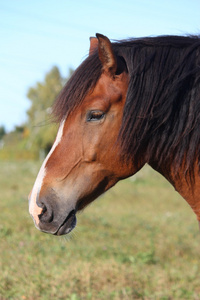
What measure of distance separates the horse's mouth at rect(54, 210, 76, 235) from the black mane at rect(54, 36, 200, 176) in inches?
18.9

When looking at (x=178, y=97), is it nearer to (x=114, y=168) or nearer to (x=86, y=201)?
(x=114, y=168)

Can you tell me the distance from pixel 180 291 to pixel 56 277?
128 centimetres

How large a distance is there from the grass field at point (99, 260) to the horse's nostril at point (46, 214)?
39 cm

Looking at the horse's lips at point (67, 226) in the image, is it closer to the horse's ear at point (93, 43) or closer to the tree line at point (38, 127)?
the horse's ear at point (93, 43)

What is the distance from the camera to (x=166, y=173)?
2570 millimetres

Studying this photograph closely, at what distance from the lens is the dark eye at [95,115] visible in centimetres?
238

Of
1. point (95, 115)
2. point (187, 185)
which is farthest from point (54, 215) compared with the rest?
point (187, 185)

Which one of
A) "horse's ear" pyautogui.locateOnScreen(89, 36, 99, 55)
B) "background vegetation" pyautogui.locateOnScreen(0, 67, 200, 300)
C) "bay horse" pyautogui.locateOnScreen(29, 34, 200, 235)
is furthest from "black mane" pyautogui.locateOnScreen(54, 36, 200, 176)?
"background vegetation" pyautogui.locateOnScreen(0, 67, 200, 300)

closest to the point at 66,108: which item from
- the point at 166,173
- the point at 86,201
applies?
the point at 86,201

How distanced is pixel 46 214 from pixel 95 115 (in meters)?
0.64

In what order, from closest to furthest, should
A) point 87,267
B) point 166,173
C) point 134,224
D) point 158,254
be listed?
point 166,173
point 87,267
point 158,254
point 134,224

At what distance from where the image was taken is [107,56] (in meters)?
2.37

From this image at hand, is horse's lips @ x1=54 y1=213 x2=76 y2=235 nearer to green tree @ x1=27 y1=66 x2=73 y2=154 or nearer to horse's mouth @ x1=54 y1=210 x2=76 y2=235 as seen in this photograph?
horse's mouth @ x1=54 y1=210 x2=76 y2=235

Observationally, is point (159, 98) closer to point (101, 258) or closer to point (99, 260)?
point (99, 260)
